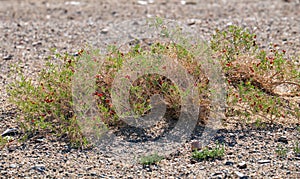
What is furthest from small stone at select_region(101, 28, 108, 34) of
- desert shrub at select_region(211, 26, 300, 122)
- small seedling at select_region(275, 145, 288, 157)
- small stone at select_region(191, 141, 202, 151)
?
small seedling at select_region(275, 145, 288, 157)

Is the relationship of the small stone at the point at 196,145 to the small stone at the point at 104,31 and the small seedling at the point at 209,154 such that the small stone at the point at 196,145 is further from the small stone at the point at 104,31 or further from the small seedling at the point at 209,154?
the small stone at the point at 104,31

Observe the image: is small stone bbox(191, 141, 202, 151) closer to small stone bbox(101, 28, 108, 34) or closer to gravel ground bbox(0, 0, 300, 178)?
gravel ground bbox(0, 0, 300, 178)

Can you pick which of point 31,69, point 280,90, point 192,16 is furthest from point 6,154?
point 192,16

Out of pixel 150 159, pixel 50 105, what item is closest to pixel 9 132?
pixel 50 105

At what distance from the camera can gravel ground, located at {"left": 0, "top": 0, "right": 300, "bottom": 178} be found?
12.4 ft

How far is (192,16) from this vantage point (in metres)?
7.62

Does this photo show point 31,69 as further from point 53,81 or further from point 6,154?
point 6,154

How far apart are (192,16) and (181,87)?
3.50 metres

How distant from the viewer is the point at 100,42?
259 inches

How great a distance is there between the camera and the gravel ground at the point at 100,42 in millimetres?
3771

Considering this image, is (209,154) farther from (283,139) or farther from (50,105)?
(50,105)

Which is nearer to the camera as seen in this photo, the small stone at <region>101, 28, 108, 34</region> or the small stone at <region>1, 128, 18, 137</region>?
the small stone at <region>1, 128, 18, 137</region>

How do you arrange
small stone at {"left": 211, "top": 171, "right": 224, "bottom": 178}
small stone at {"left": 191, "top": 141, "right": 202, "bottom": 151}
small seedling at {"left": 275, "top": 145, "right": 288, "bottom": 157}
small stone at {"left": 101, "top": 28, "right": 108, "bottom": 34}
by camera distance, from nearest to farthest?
small stone at {"left": 211, "top": 171, "right": 224, "bottom": 178}
small seedling at {"left": 275, "top": 145, "right": 288, "bottom": 157}
small stone at {"left": 191, "top": 141, "right": 202, "bottom": 151}
small stone at {"left": 101, "top": 28, "right": 108, "bottom": 34}

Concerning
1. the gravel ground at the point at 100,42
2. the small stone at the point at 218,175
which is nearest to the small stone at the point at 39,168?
the gravel ground at the point at 100,42
